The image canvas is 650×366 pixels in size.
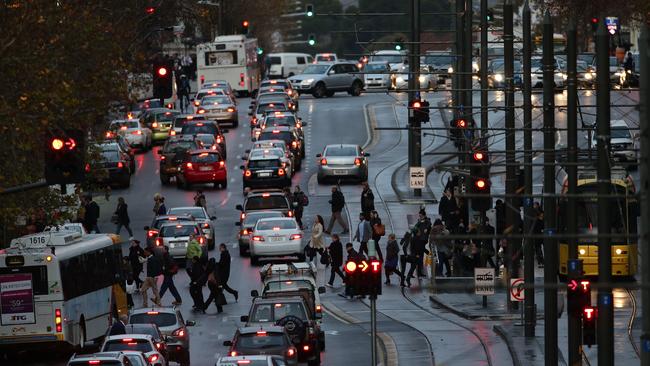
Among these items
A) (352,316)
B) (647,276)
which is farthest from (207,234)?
(647,276)

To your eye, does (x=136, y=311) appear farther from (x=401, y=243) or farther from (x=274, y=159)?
(x=274, y=159)

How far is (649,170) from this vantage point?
17.6 m

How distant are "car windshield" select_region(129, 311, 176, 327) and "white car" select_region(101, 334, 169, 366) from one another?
3.77m

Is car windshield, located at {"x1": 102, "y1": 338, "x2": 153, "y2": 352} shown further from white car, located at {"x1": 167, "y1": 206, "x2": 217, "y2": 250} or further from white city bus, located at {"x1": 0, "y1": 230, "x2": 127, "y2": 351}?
white car, located at {"x1": 167, "y1": 206, "x2": 217, "y2": 250}

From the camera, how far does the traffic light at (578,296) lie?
27.2m

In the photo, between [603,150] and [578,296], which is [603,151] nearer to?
[603,150]

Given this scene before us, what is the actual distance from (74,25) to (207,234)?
1528 centimetres

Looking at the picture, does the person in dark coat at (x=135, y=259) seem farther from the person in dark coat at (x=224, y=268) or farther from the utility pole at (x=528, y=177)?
the utility pole at (x=528, y=177)

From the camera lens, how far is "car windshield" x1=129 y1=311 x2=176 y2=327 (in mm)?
35500

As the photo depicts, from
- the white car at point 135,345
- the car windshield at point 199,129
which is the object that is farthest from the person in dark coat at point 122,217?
the white car at point 135,345

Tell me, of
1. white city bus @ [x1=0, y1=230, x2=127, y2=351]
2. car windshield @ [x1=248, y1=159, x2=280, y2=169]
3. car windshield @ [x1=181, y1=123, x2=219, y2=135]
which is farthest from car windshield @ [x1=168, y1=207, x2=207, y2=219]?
car windshield @ [x1=181, y1=123, x2=219, y2=135]

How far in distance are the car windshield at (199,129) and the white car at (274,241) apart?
2233cm

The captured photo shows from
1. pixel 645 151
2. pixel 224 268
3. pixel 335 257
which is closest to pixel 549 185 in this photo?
pixel 645 151

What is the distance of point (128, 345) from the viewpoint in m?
31.3
